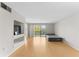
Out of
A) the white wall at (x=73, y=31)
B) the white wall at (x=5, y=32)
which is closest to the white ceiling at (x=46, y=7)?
the white wall at (x=5, y=32)

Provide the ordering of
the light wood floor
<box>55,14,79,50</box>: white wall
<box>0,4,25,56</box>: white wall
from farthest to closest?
<box>55,14,79,50</box>: white wall < the light wood floor < <box>0,4,25,56</box>: white wall

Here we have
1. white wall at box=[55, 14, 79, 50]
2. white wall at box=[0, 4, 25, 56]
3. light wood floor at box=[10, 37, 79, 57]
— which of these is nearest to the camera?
white wall at box=[0, 4, 25, 56]

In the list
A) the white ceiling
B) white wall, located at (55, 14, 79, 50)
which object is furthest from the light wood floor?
the white ceiling

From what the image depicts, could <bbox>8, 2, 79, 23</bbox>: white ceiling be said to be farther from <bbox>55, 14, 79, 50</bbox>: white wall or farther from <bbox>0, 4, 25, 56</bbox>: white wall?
<bbox>55, 14, 79, 50</bbox>: white wall

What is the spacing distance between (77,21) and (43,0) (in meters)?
3.07

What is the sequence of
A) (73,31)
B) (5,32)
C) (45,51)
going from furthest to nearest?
(73,31) → (45,51) → (5,32)

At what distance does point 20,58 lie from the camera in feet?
A: 13.6

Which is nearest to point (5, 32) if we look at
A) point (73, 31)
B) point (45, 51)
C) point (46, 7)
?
point (46, 7)

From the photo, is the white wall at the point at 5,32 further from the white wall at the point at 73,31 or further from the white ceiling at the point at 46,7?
the white wall at the point at 73,31

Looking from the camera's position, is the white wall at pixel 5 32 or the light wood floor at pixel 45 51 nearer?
the white wall at pixel 5 32

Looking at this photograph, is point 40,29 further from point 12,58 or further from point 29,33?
point 12,58

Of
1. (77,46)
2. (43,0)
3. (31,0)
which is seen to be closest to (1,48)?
(31,0)

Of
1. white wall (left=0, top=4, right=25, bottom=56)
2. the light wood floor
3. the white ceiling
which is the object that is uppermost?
the white ceiling

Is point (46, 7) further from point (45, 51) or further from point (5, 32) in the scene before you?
point (45, 51)
